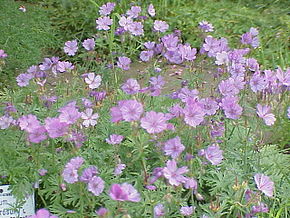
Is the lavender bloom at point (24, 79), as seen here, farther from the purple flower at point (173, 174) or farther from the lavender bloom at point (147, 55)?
the purple flower at point (173, 174)

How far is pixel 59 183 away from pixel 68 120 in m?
0.30

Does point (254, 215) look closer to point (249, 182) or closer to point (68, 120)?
point (249, 182)

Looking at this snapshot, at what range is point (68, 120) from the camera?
1.83 m

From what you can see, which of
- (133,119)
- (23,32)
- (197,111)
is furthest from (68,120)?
(23,32)

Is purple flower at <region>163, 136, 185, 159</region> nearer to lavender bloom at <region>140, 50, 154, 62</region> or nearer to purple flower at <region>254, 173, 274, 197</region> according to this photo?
purple flower at <region>254, 173, 274, 197</region>

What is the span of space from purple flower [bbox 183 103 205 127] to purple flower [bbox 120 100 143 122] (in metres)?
0.18

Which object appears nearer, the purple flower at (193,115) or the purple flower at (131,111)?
the purple flower at (131,111)

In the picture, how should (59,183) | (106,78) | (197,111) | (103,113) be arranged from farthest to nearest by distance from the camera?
(106,78) < (103,113) < (59,183) < (197,111)

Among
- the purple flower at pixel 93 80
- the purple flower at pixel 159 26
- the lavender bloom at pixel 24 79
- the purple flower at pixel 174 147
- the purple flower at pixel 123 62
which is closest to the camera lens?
the purple flower at pixel 174 147

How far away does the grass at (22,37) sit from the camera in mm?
3744

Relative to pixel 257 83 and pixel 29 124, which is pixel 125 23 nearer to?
pixel 257 83

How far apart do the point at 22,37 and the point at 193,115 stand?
2305mm

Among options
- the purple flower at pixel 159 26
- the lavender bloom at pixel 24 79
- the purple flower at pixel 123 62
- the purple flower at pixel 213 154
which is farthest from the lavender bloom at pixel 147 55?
the purple flower at pixel 213 154

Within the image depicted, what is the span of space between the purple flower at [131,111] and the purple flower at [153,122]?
0.02 metres
